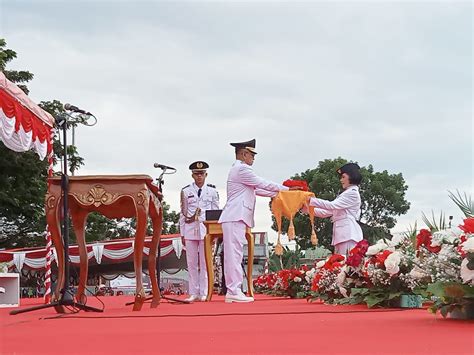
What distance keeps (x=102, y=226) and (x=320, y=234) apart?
419 inches

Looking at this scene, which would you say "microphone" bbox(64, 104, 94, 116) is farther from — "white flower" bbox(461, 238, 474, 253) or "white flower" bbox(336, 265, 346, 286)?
"white flower" bbox(461, 238, 474, 253)

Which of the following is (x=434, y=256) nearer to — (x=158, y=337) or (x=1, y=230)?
(x=158, y=337)

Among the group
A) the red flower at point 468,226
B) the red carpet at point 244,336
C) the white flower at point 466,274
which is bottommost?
the red carpet at point 244,336

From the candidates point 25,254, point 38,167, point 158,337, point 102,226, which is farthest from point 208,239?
point 102,226

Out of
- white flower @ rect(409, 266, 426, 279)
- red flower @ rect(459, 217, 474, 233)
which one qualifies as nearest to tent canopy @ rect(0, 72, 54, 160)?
white flower @ rect(409, 266, 426, 279)

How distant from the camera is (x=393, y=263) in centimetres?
423

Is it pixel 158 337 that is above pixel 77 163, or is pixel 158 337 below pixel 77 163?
below

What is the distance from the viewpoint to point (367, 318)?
11.7ft

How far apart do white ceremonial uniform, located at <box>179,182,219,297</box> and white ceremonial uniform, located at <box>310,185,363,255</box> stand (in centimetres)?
229

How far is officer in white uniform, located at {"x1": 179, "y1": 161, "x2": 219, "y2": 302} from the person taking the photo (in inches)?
329

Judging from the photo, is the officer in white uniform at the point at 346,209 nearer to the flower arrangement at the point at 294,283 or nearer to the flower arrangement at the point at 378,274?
the flower arrangement at the point at 294,283

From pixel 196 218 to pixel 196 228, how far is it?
0.13 meters

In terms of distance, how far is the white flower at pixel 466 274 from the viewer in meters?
2.89

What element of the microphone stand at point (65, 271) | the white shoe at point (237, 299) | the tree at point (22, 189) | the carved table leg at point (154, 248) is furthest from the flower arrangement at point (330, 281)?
the tree at point (22, 189)
